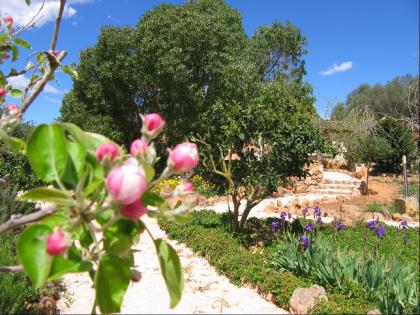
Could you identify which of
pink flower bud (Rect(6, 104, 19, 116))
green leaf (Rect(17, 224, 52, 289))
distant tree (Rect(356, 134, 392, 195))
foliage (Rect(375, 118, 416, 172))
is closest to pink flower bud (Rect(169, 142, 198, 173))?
green leaf (Rect(17, 224, 52, 289))

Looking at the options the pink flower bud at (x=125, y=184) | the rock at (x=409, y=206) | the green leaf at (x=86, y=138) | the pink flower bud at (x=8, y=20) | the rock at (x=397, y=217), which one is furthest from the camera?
the rock at (x=409, y=206)

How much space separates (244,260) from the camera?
495cm

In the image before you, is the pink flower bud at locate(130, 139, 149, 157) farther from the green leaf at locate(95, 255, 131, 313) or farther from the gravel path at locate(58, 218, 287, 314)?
the gravel path at locate(58, 218, 287, 314)

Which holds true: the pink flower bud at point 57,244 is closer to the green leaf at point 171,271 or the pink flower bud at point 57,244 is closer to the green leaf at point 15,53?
the green leaf at point 171,271

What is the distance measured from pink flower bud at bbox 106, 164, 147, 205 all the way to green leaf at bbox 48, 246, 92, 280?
0.20 meters

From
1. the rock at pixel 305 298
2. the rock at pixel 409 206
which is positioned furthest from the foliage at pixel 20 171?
the rock at pixel 409 206

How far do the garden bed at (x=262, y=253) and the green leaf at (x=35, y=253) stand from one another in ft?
10.9

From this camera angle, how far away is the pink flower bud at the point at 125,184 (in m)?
0.62

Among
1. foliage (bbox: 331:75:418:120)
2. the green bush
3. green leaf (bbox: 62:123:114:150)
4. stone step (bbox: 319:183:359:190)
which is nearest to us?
green leaf (bbox: 62:123:114:150)

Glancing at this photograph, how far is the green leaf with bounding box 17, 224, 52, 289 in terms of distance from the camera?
0.70 metres

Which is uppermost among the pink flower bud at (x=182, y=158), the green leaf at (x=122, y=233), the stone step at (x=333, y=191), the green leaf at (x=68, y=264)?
→ the pink flower bud at (x=182, y=158)

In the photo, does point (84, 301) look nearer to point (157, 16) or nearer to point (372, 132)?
point (157, 16)

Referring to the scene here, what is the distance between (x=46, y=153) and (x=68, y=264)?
22 cm

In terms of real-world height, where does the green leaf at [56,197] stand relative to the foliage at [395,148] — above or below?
below
